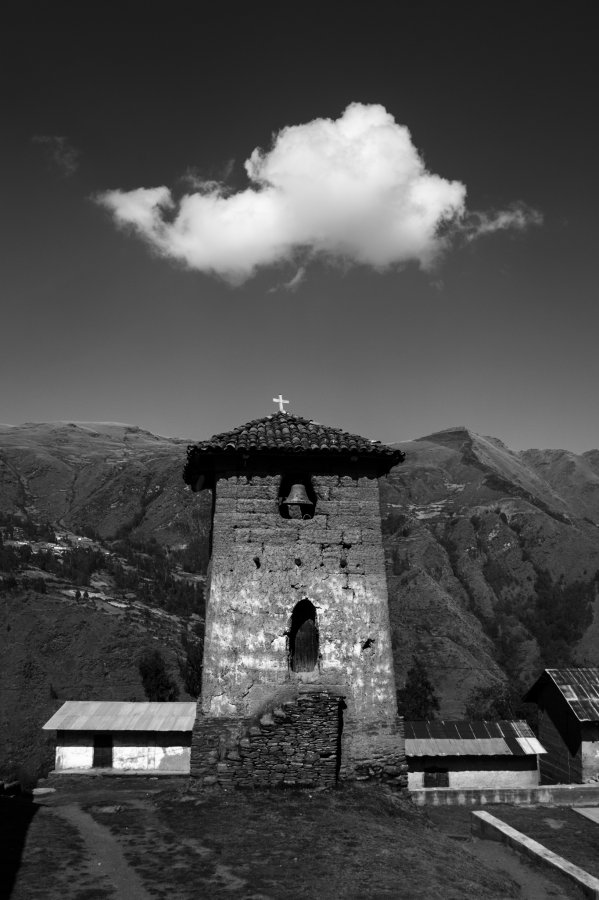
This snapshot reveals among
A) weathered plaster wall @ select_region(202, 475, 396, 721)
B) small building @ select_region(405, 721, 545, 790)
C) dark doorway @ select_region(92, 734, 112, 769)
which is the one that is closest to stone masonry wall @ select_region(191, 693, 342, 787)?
weathered plaster wall @ select_region(202, 475, 396, 721)

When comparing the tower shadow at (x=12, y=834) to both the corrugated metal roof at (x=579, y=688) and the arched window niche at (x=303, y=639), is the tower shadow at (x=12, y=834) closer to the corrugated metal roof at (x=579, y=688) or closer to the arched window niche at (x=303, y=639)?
the arched window niche at (x=303, y=639)

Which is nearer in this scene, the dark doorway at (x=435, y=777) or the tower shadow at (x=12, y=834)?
the tower shadow at (x=12, y=834)

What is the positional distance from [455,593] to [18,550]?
65.3 meters

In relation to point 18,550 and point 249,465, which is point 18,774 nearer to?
point 249,465

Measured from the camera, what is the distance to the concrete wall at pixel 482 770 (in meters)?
21.2

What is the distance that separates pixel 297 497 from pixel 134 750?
48.4 ft

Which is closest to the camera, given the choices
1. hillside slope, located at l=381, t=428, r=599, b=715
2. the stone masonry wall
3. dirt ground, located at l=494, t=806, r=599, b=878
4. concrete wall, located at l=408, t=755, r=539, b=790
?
dirt ground, located at l=494, t=806, r=599, b=878

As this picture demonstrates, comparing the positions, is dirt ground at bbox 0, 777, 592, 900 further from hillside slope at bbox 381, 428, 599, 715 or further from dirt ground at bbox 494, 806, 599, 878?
hillside slope at bbox 381, 428, 599, 715

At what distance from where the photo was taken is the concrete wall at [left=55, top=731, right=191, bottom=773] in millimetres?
23281

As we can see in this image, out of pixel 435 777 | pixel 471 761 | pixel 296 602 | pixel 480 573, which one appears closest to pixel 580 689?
pixel 471 761

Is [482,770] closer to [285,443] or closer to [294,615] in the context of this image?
[294,615]

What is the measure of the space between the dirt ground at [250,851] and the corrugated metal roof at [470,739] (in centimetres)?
839

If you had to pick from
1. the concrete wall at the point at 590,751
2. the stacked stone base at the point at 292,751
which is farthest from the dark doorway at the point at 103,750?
the concrete wall at the point at 590,751

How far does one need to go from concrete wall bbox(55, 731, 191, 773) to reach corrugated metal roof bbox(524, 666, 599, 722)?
46.4ft
